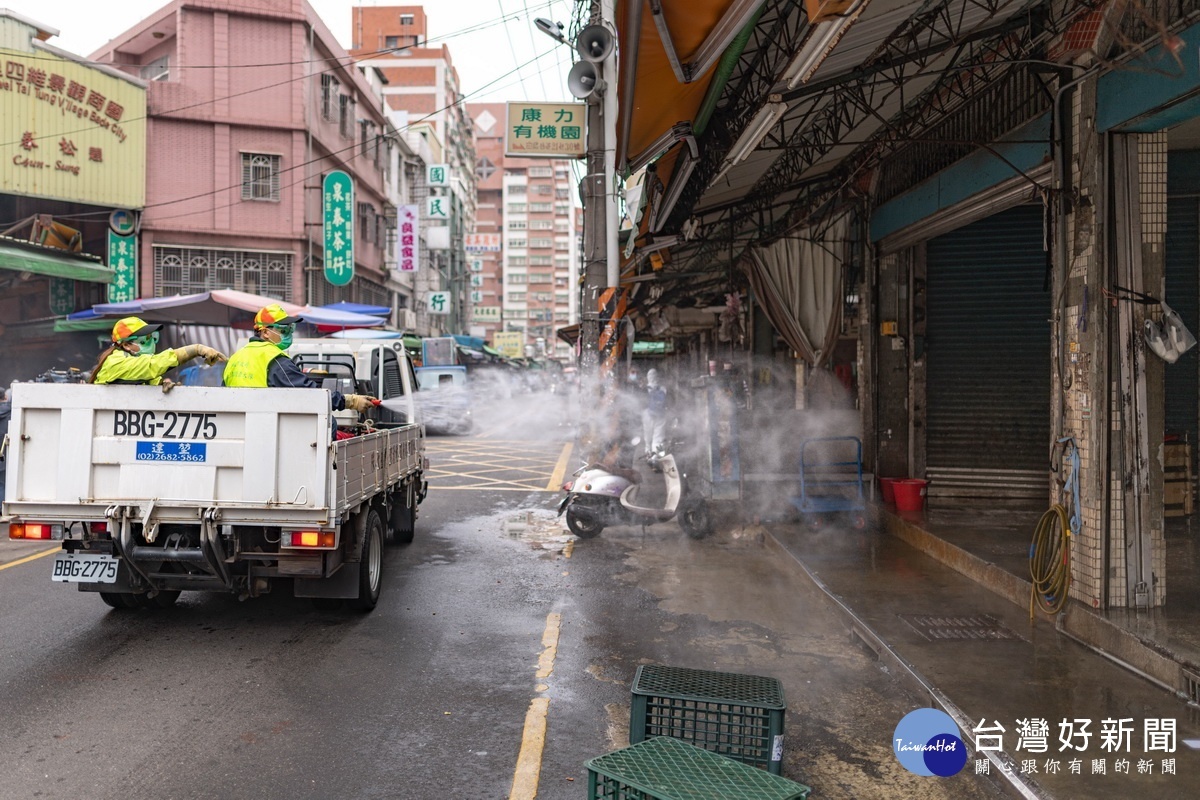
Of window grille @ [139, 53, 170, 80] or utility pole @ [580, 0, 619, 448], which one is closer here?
utility pole @ [580, 0, 619, 448]

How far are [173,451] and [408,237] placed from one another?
1239 inches

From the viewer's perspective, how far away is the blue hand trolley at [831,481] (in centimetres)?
1074

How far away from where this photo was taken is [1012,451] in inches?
434

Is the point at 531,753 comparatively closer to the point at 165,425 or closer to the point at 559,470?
the point at 165,425

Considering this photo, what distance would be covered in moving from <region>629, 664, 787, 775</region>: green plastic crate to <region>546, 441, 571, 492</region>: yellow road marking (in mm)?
11661

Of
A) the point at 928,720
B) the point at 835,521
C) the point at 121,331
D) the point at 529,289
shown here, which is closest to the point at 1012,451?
the point at 835,521

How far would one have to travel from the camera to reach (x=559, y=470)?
18.7 meters

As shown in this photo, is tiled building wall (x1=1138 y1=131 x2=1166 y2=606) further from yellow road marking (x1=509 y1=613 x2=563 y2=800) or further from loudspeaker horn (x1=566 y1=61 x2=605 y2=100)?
loudspeaker horn (x1=566 y1=61 x2=605 y2=100)

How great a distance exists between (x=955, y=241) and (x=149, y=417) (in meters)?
9.49

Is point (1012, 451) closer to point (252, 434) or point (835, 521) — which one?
point (835, 521)

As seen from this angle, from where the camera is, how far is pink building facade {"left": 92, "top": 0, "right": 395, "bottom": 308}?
25.3 m

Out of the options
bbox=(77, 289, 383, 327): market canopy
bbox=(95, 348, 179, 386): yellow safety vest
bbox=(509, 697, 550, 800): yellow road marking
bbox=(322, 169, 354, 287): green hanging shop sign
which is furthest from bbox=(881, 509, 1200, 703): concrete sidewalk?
bbox=(322, 169, 354, 287): green hanging shop sign

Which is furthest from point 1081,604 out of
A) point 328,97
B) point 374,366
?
point 328,97

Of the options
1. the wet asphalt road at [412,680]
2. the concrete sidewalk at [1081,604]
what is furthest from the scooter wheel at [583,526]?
the concrete sidewalk at [1081,604]
